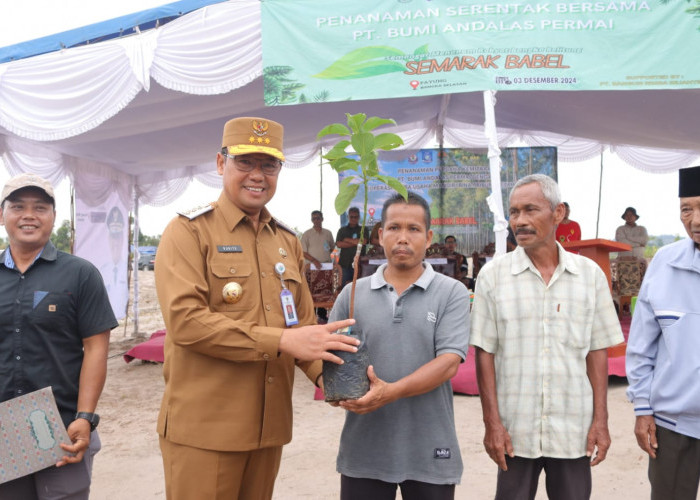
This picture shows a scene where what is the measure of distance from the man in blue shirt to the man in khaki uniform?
126 cm

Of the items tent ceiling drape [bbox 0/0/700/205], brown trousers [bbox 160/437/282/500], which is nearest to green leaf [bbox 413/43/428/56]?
tent ceiling drape [bbox 0/0/700/205]

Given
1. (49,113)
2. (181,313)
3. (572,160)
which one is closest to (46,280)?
(181,313)

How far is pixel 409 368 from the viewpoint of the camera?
1843 mm

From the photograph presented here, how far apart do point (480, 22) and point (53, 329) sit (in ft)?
15.4

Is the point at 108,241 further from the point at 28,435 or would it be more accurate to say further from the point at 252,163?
the point at 252,163

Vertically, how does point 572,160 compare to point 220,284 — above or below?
above

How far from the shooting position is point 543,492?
3.22 meters

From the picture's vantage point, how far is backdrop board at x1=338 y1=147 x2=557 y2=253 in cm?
1010

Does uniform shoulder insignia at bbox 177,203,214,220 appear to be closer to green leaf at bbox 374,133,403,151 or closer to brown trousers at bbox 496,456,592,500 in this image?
green leaf at bbox 374,133,403,151

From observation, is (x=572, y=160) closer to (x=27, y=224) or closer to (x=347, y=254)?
(x=347, y=254)

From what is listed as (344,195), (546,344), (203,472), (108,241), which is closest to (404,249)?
(344,195)

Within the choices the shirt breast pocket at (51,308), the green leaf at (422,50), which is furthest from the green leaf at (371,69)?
the shirt breast pocket at (51,308)

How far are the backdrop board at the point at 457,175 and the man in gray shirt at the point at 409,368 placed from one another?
8.16m

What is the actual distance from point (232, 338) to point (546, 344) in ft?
3.79
